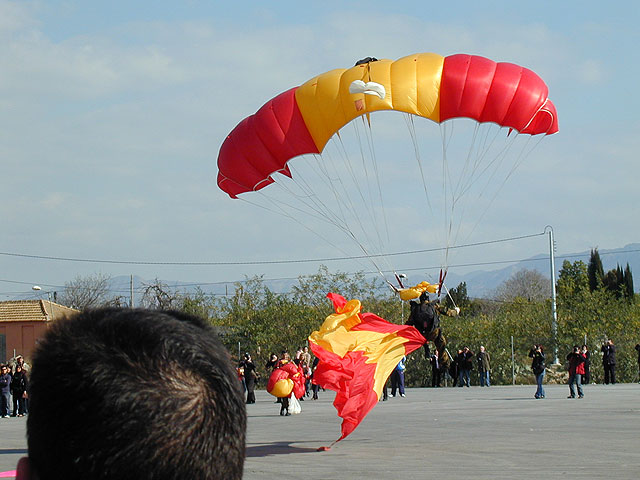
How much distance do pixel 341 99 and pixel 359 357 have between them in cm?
435

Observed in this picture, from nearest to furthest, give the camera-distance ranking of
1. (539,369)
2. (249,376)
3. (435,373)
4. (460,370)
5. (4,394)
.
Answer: (4,394)
(539,369)
(249,376)
(460,370)
(435,373)

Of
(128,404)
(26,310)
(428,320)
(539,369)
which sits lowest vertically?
(539,369)

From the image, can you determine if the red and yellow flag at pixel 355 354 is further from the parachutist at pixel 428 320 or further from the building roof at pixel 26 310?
the building roof at pixel 26 310

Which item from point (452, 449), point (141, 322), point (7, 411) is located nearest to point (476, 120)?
point (452, 449)

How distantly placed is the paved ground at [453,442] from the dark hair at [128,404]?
29.5 feet

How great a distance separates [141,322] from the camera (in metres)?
1.47

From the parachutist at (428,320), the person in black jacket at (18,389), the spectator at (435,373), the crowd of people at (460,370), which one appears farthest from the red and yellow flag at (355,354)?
the spectator at (435,373)

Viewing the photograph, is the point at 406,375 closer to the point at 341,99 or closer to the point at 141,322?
the point at 341,99

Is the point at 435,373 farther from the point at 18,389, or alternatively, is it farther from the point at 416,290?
the point at 416,290

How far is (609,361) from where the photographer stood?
104ft

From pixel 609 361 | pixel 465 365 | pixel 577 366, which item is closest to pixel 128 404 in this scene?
pixel 577 366

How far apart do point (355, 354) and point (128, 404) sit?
1207 cm

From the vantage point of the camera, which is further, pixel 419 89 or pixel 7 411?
pixel 7 411

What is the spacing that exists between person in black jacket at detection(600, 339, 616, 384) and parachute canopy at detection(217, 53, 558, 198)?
1868cm
